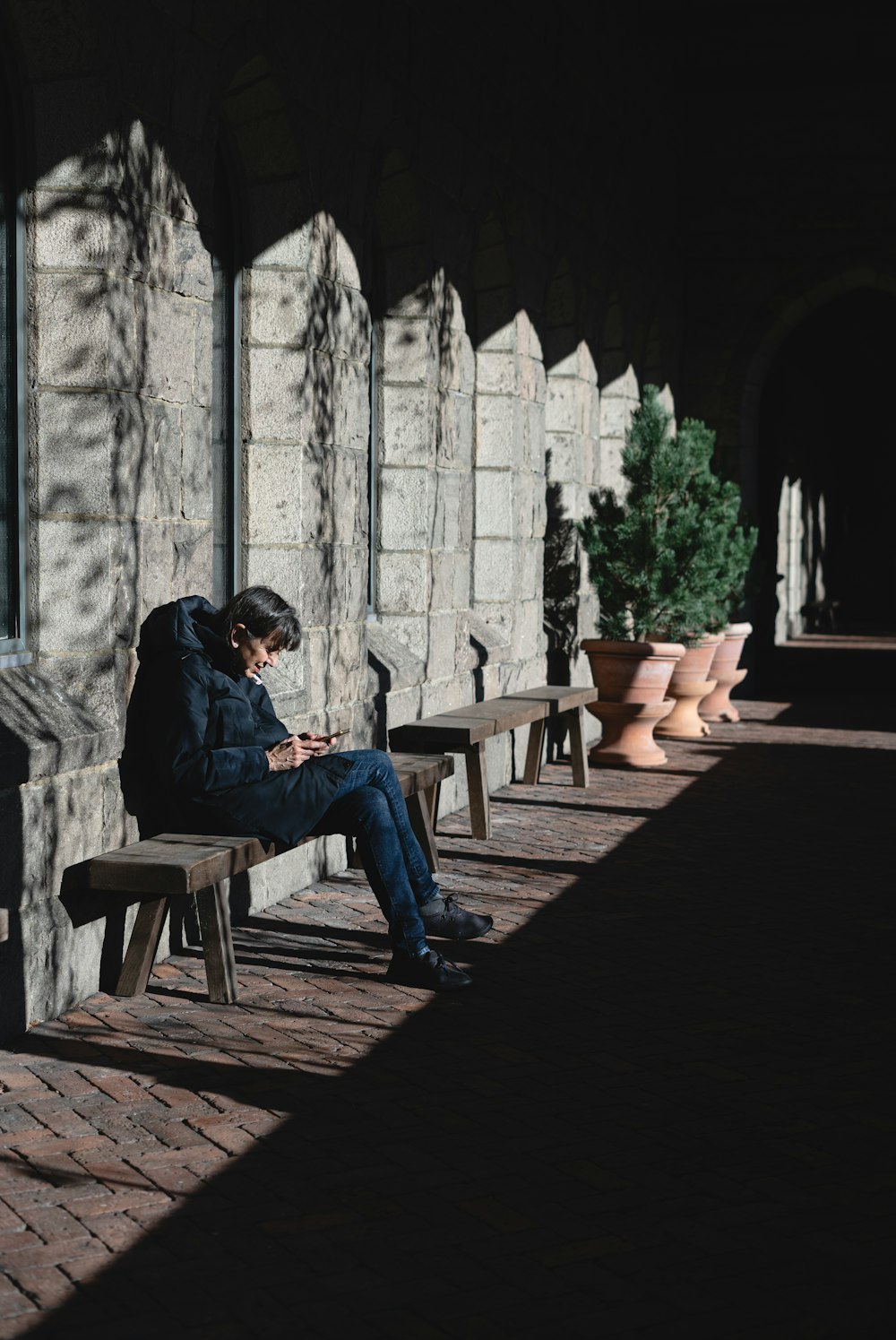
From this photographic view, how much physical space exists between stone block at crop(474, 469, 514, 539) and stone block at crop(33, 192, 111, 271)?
4716 millimetres

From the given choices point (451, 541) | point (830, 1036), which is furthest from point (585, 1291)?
point (451, 541)

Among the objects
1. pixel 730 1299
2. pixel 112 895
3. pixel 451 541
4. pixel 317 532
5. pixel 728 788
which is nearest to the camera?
pixel 730 1299

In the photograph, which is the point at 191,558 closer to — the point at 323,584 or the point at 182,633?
the point at 182,633

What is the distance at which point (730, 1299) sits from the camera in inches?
118

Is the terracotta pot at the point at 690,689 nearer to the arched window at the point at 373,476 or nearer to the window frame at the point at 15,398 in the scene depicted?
the arched window at the point at 373,476

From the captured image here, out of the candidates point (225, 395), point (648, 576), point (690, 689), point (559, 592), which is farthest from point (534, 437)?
point (225, 395)

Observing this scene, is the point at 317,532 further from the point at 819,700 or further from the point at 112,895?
the point at 819,700

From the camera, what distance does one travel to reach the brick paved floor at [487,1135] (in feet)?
9.85

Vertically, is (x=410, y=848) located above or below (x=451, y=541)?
below

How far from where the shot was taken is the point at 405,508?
8070 millimetres

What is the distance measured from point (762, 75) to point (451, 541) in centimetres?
744

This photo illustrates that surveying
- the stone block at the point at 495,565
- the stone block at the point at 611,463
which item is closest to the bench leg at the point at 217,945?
the stone block at the point at 495,565

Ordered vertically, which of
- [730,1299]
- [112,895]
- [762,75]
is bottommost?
[730,1299]

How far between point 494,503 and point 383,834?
15.1 ft
